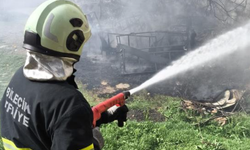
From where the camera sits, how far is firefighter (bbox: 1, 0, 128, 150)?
1691 mm

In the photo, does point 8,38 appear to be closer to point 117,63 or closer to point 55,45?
point 117,63

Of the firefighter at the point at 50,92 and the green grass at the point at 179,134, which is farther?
the green grass at the point at 179,134

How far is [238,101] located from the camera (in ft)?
20.6

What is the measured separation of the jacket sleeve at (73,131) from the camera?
1.66m

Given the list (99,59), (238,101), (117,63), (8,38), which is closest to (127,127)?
(238,101)

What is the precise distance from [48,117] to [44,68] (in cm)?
39

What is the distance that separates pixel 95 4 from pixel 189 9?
537 cm

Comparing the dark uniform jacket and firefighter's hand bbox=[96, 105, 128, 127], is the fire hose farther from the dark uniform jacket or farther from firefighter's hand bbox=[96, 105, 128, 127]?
the dark uniform jacket

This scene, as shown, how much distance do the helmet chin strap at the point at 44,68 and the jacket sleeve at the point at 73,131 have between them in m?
0.33

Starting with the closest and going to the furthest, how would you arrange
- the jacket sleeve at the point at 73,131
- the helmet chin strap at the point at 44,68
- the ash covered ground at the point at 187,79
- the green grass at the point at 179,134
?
the jacket sleeve at the point at 73,131, the helmet chin strap at the point at 44,68, the green grass at the point at 179,134, the ash covered ground at the point at 187,79

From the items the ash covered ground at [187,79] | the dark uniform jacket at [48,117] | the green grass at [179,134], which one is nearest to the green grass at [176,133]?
the green grass at [179,134]

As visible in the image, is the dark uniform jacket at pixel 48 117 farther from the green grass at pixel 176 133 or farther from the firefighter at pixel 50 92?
the green grass at pixel 176 133

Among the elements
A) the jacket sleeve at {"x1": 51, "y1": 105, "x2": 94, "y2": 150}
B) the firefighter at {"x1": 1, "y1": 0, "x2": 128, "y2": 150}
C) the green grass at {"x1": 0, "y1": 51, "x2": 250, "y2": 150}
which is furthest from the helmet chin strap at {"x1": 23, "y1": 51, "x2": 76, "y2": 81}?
the green grass at {"x1": 0, "y1": 51, "x2": 250, "y2": 150}

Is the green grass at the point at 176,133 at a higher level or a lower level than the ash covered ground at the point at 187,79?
lower
